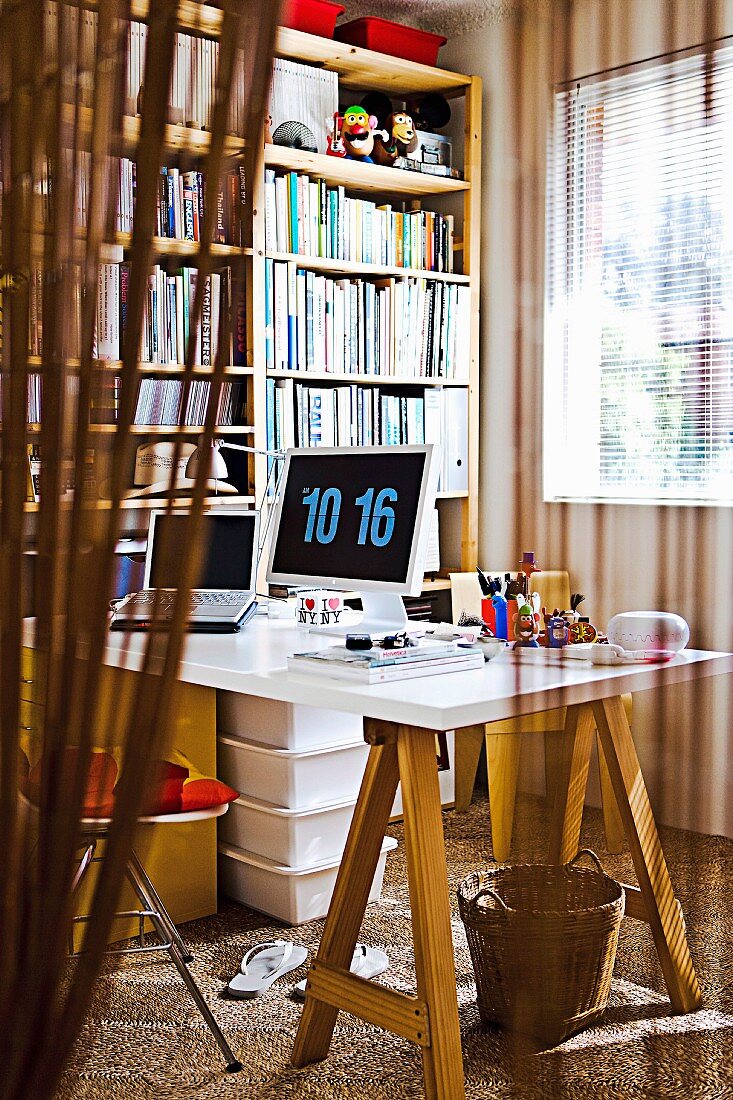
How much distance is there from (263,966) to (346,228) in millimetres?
2107

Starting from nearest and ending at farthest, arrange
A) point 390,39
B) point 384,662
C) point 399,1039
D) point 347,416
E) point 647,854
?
point 647,854 → point 384,662 → point 399,1039 → point 390,39 → point 347,416

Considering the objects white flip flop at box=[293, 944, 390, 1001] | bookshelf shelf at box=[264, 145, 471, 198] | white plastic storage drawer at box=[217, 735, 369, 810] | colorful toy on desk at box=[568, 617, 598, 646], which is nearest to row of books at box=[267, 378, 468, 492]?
bookshelf shelf at box=[264, 145, 471, 198]

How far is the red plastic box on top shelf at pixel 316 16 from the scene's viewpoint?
3.02 m

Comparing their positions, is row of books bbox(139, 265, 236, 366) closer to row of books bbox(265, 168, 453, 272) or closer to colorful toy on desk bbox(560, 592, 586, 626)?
colorful toy on desk bbox(560, 592, 586, 626)

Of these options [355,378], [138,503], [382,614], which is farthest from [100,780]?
[355,378]

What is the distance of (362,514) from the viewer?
2.25m

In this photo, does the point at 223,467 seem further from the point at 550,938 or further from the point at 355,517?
the point at 550,938

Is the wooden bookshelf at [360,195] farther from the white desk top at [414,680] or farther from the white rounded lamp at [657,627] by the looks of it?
the white rounded lamp at [657,627]

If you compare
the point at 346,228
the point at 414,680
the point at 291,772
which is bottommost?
the point at 291,772

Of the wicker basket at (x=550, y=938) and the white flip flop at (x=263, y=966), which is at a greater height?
the wicker basket at (x=550, y=938)

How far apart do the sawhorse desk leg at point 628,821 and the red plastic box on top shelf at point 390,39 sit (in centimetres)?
302

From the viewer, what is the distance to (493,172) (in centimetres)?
52

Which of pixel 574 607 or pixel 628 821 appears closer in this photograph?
pixel 574 607

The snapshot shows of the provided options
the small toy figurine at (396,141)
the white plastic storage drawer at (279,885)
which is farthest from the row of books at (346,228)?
the white plastic storage drawer at (279,885)
